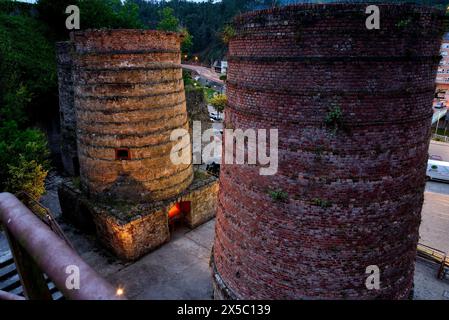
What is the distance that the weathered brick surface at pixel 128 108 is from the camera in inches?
465

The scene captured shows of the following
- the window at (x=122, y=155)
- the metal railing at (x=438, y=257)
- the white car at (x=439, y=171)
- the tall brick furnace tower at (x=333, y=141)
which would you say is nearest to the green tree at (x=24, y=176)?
the window at (x=122, y=155)

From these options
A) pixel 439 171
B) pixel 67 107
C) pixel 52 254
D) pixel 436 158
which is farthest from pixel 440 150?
pixel 52 254

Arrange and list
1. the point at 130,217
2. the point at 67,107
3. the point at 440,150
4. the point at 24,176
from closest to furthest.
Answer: the point at 24,176
the point at 130,217
the point at 67,107
the point at 440,150

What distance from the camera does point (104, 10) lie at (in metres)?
25.2

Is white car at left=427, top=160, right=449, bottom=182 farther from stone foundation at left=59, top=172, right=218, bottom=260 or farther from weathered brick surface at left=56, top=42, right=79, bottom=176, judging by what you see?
weathered brick surface at left=56, top=42, right=79, bottom=176

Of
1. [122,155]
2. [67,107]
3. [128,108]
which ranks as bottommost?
[122,155]

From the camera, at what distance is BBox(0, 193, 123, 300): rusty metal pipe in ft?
6.22

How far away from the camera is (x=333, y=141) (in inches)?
232

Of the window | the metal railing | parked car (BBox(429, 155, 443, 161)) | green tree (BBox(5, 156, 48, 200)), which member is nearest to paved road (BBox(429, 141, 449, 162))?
parked car (BBox(429, 155, 443, 161))

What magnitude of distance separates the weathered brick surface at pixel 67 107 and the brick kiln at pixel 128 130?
5.68 metres

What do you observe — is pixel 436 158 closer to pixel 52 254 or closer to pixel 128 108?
pixel 128 108

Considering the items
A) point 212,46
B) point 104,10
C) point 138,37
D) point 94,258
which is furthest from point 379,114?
point 212,46

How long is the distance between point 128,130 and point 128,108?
0.92 metres
